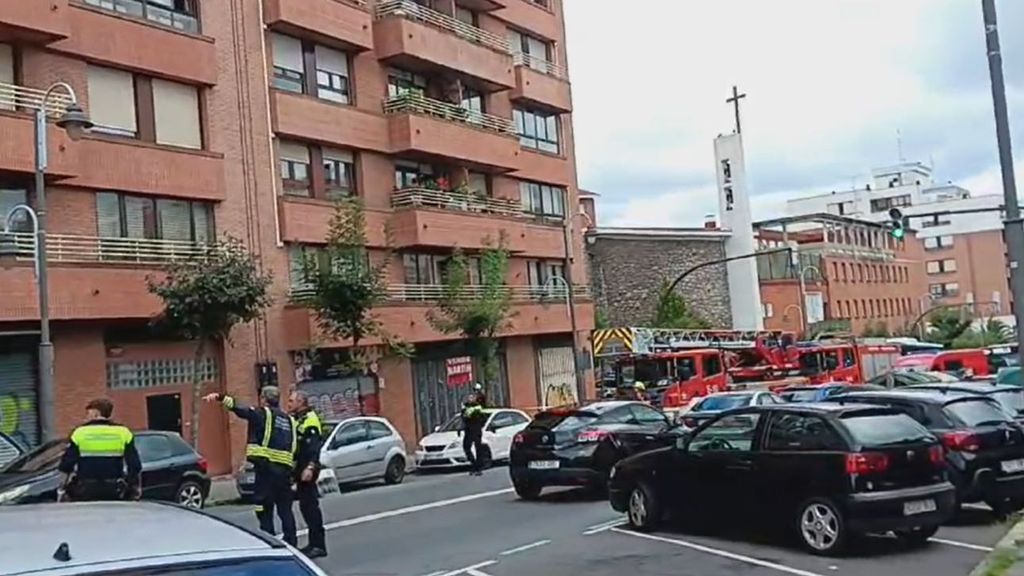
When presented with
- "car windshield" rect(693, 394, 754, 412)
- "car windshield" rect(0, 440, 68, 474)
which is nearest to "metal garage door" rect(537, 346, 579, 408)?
"car windshield" rect(693, 394, 754, 412)

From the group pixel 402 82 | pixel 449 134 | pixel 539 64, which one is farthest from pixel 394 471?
pixel 539 64

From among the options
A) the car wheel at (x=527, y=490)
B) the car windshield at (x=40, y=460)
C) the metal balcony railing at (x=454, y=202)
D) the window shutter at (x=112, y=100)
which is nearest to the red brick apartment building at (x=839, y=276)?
the metal balcony railing at (x=454, y=202)

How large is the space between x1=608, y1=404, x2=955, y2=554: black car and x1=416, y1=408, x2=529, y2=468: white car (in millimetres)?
13756

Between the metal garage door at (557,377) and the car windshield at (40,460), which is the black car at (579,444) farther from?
the metal garage door at (557,377)

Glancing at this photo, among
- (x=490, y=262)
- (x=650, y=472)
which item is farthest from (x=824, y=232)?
(x=650, y=472)

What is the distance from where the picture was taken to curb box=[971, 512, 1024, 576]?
10062 mm

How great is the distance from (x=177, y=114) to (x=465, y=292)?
11.0 m

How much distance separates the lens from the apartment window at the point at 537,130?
142ft

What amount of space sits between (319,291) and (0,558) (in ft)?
86.5

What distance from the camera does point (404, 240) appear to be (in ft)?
113

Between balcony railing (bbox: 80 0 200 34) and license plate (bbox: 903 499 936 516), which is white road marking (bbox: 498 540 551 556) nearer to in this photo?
license plate (bbox: 903 499 936 516)

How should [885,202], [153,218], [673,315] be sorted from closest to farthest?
[153,218], [673,315], [885,202]

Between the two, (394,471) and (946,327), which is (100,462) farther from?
(946,327)

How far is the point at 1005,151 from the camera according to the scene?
13156mm
